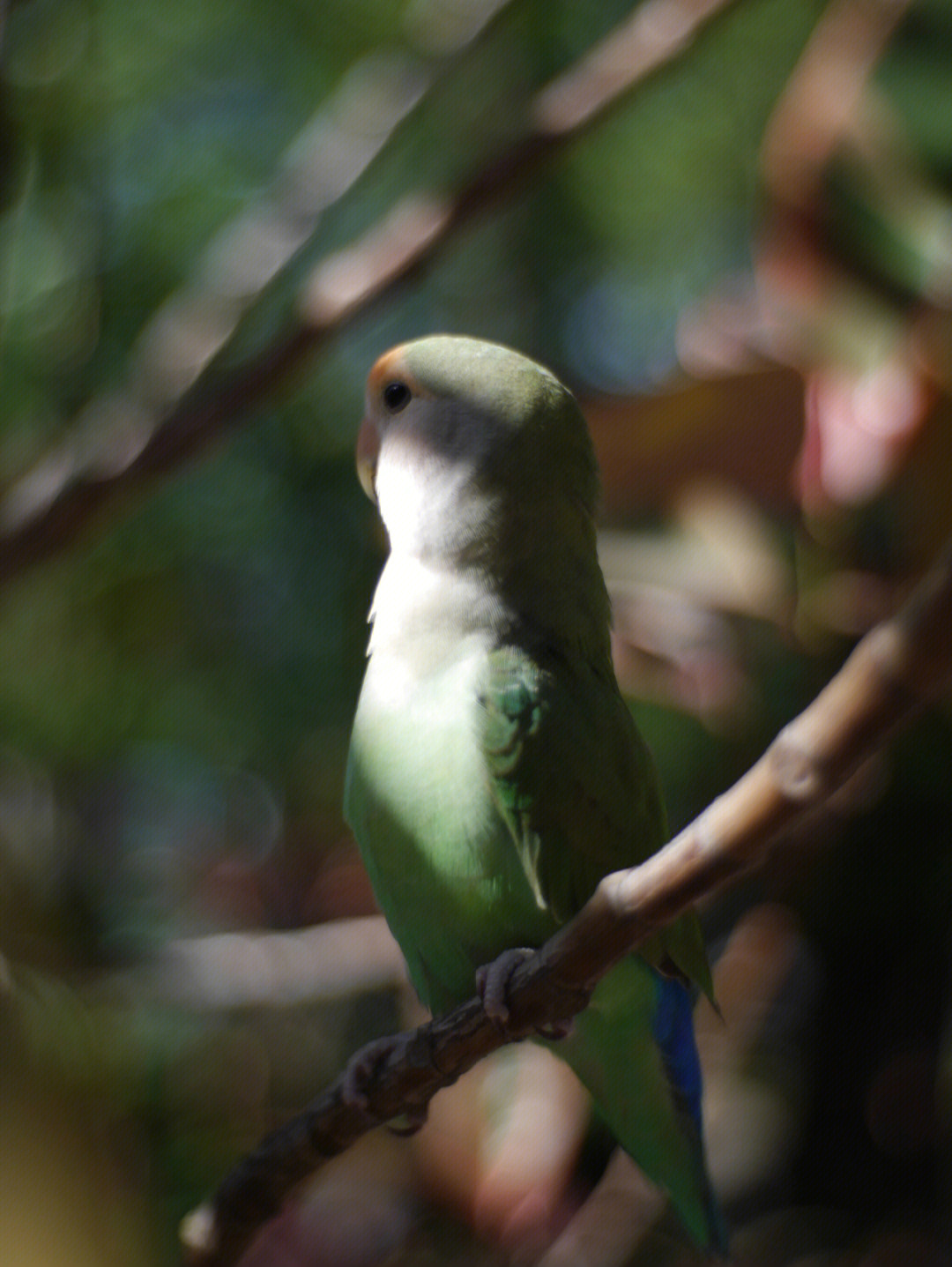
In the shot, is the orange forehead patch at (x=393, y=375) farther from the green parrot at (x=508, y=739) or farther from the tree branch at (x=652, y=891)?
the tree branch at (x=652, y=891)

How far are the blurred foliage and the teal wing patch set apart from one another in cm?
49

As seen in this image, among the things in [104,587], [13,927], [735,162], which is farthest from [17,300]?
[735,162]

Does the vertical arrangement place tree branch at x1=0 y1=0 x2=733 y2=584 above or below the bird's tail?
above

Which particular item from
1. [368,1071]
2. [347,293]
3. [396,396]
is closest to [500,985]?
[368,1071]

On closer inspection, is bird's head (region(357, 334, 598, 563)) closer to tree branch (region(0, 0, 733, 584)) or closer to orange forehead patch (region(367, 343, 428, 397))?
orange forehead patch (region(367, 343, 428, 397))

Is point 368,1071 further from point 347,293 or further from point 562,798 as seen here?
point 347,293

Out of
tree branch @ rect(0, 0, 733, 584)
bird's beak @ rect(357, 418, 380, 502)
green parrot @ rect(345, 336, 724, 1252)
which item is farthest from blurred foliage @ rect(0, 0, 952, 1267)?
green parrot @ rect(345, 336, 724, 1252)

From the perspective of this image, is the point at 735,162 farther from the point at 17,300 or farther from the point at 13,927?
the point at 13,927

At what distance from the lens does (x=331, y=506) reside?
182 centimetres

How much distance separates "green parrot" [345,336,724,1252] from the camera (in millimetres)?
828

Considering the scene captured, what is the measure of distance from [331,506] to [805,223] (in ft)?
2.71

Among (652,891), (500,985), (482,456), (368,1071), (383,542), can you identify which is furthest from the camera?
(383,542)

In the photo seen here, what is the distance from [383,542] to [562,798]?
64 cm

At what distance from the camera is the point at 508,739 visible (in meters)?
0.82
